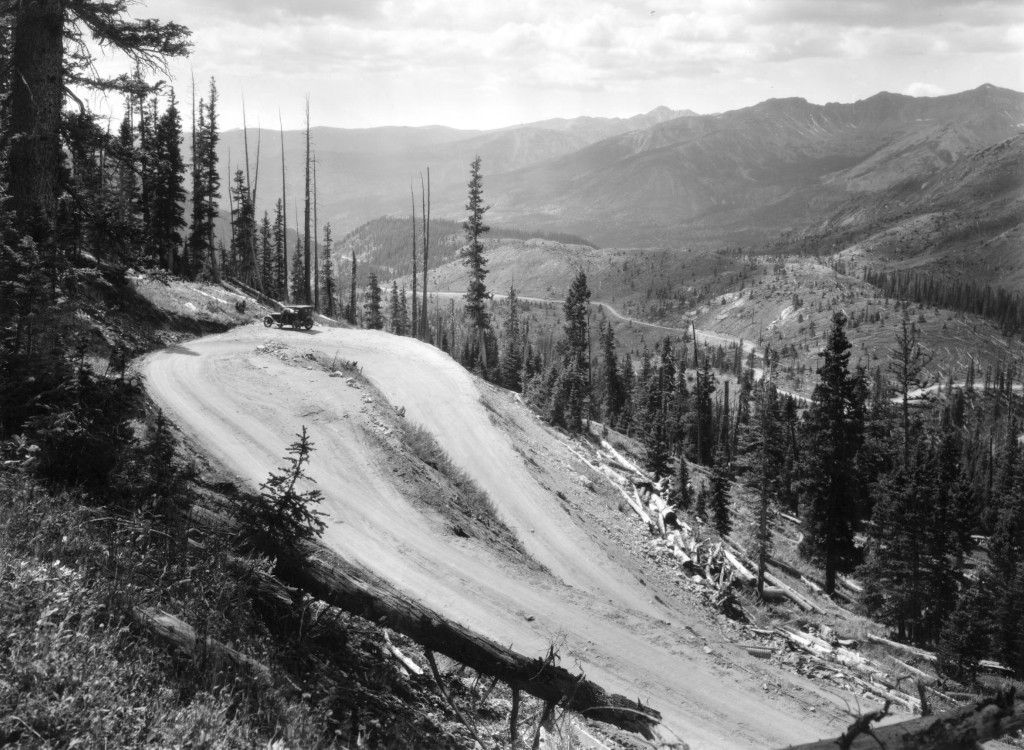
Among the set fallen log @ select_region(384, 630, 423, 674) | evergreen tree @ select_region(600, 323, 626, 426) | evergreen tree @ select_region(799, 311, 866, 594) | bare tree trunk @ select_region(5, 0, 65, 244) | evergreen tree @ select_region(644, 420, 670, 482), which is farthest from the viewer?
evergreen tree @ select_region(600, 323, 626, 426)

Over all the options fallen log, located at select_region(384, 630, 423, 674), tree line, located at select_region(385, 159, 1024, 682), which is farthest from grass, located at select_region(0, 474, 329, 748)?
tree line, located at select_region(385, 159, 1024, 682)

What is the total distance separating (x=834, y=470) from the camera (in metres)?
41.8

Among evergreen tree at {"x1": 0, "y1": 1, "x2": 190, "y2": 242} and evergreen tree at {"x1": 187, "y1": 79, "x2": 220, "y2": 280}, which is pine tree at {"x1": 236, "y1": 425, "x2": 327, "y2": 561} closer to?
→ evergreen tree at {"x1": 0, "y1": 1, "x2": 190, "y2": 242}

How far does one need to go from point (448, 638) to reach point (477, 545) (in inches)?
395

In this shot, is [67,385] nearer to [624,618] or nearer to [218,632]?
[218,632]

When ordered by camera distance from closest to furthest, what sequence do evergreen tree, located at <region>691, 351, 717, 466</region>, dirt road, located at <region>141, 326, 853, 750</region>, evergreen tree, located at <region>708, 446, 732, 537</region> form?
dirt road, located at <region>141, 326, 853, 750</region>
evergreen tree, located at <region>708, 446, 732, 537</region>
evergreen tree, located at <region>691, 351, 717, 466</region>

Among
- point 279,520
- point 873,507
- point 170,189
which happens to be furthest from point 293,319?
point 873,507

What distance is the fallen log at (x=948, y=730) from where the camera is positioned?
4637 mm

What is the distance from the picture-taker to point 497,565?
16188mm

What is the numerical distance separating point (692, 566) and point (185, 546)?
59.9ft

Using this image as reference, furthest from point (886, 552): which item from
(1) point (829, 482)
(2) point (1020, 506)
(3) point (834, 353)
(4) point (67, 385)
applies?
(4) point (67, 385)

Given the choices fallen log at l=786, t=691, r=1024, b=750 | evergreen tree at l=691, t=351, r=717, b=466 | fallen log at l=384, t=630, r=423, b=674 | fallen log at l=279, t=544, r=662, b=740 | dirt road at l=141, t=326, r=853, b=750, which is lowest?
evergreen tree at l=691, t=351, r=717, b=466

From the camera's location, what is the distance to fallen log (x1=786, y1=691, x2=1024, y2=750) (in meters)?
4.64

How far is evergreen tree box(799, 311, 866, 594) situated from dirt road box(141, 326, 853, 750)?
20.8 metres
